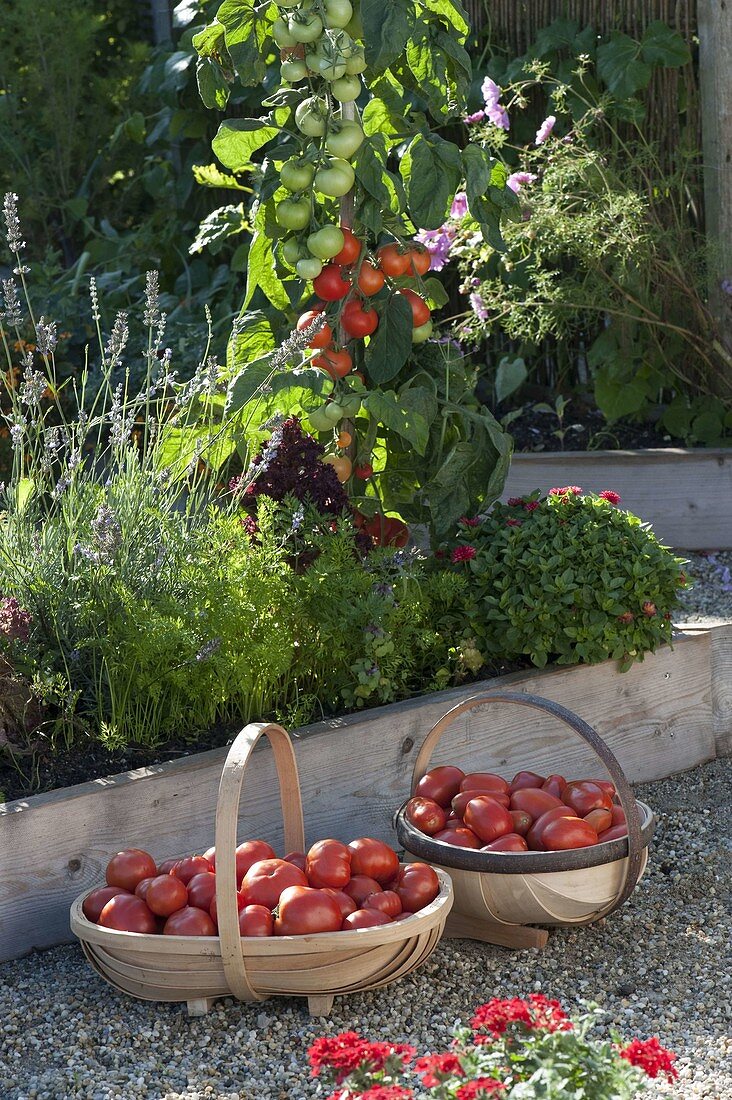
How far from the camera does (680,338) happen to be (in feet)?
14.3

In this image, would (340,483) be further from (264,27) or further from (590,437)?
(590,437)

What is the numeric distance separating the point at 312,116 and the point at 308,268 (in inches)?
12.3

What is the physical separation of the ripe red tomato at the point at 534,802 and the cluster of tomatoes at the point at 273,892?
24 centimetres

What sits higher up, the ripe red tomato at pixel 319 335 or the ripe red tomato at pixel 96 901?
the ripe red tomato at pixel 319 335

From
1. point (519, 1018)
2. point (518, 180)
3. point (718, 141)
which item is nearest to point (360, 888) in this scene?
point (519, 1018)

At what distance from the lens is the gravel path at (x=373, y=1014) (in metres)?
1.81

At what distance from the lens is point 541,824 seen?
2.12 m

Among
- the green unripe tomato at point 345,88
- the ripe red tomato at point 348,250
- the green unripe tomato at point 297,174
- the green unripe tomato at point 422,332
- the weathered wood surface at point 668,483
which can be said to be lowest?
the weathered wood surface at point 668,483

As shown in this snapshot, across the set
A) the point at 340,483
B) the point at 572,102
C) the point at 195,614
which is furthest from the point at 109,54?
the point at 195,614

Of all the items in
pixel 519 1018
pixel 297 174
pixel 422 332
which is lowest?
pixel 519 1018

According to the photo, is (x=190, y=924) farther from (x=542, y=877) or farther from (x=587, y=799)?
(x=587, y=799)

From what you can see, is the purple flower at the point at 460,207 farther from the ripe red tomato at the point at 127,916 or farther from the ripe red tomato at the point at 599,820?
the ripe red tomato at the point at 127,916

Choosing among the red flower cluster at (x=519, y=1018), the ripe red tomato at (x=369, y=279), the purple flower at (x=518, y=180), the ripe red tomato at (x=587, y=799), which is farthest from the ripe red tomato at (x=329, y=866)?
the purple flower at (x=518, y=180)

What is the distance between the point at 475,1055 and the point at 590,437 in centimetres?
326
